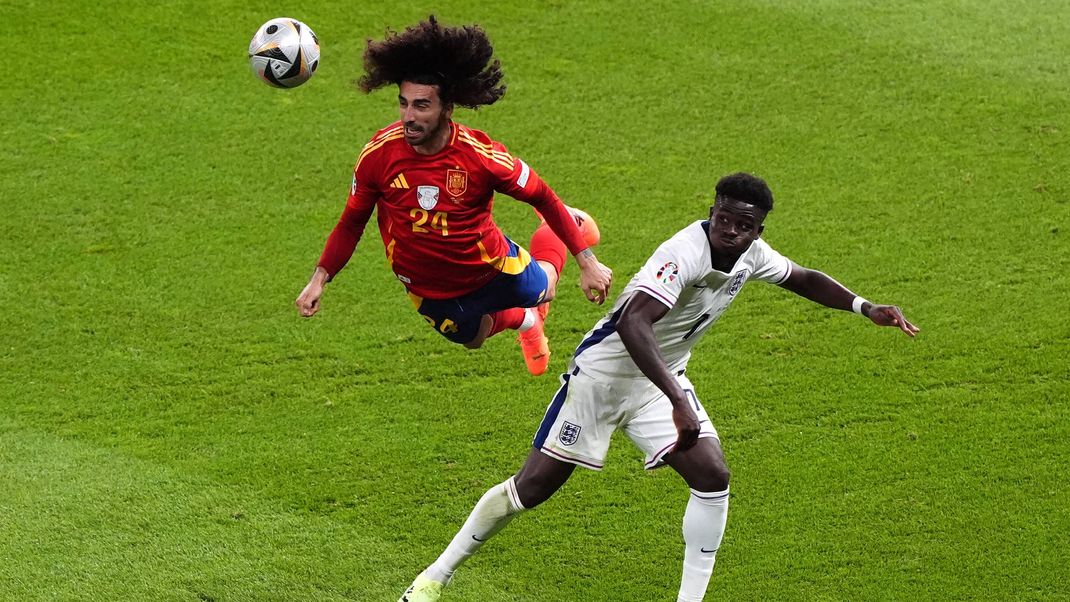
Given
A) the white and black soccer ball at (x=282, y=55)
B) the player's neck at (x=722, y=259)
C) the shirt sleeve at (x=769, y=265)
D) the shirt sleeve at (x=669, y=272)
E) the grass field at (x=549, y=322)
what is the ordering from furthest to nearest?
1. the white and black soccer ball at (x=282, y=55)
2. the grass field at (x=549, y=322)
3. the shirt sleeve at (x=769, y=265)
4. the player's neck at (x=722, y=259)
5. the shirt sleeve at (x=669, y=272)

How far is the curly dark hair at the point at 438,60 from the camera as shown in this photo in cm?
587

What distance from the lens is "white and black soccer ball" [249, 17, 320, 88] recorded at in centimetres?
679

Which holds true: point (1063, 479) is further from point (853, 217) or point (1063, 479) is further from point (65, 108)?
point (65, 108)

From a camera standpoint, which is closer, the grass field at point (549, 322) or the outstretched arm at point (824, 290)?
the outstretched arm at point (824, 290)

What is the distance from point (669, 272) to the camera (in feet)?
17.3

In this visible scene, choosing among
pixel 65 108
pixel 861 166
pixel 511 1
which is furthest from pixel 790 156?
pixel 65 108

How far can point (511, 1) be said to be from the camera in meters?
12.0

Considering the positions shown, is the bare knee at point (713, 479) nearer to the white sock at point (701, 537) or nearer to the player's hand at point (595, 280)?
the white sock at point (701, 537)

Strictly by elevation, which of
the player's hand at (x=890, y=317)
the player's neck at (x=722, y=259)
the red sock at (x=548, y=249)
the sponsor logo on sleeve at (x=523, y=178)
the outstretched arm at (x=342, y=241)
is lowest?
the outstretched arm at (x=342, y=241)

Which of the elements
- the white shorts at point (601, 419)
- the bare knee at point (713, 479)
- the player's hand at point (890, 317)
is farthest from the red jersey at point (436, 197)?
the player's hand at point (890, 317)

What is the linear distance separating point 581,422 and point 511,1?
7.11m

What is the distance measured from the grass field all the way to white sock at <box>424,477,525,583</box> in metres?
A: 0.34

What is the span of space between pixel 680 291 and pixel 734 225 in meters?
0.35

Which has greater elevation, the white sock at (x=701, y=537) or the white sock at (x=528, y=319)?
the white sock at (x=528, y=319)
